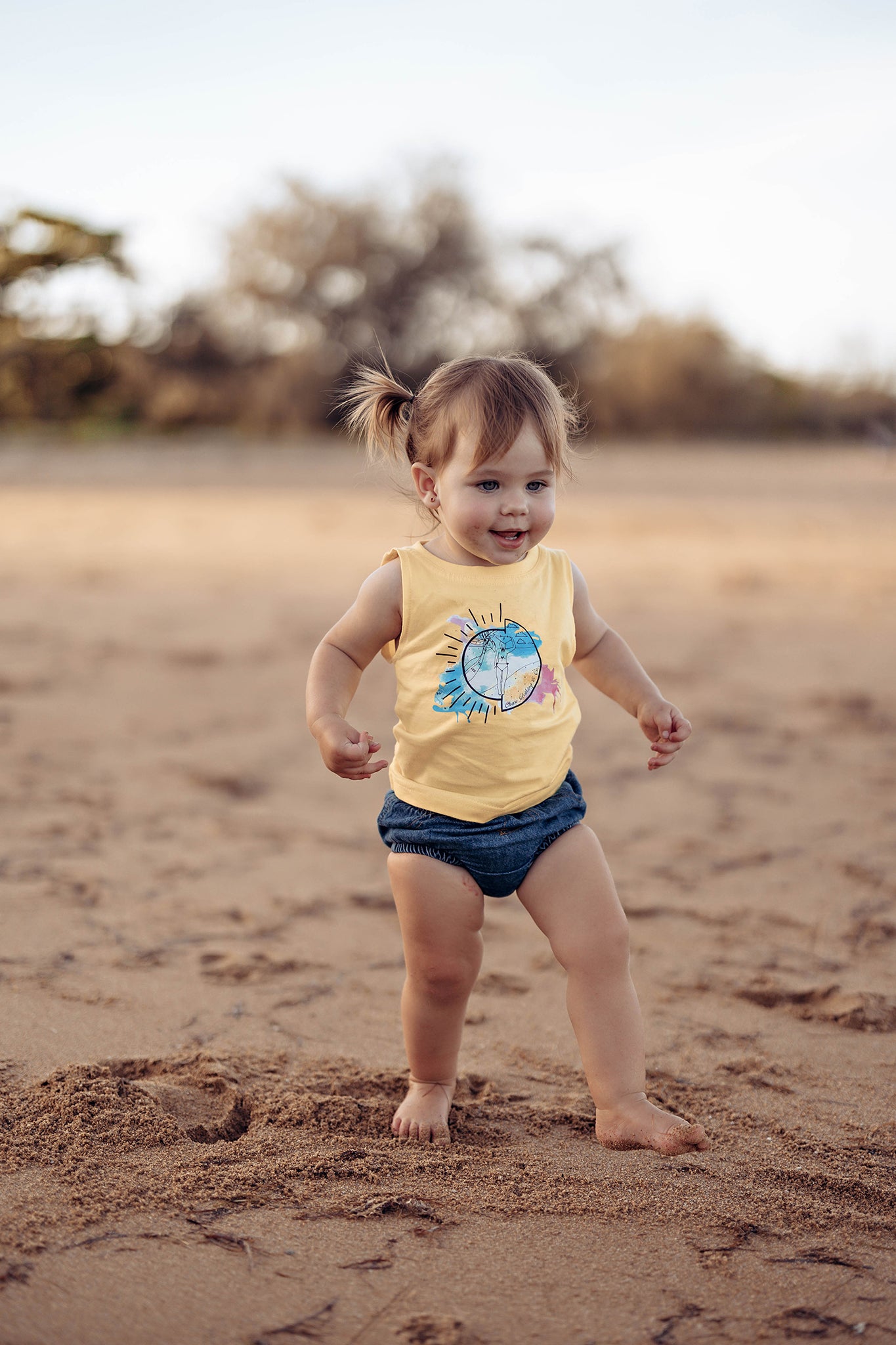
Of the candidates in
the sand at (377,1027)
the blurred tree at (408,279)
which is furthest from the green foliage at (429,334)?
the sand at (377,1027)

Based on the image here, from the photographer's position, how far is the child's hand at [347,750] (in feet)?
5.79

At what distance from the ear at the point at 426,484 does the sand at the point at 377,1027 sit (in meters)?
0.22

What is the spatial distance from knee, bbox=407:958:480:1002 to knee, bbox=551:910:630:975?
0.15 meters

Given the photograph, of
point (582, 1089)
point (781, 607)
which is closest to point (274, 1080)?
point (582, 1089)

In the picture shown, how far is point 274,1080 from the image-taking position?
192 cm

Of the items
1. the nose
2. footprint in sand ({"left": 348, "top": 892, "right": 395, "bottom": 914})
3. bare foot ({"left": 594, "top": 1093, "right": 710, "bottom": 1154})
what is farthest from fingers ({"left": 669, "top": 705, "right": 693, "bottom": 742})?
footprint in sand ({"left": 348, "top": 892, "right": 395, "bottom": 914})

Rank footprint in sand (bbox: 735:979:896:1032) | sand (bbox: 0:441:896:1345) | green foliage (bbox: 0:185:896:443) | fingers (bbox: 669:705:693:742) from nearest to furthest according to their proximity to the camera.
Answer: sand (bbox: 0:441:896:1345), fingers (bbox: 669:705:693:742), footprint in sand (bbox: 735:979:896:1032), green foliage (bbox: 0:185:896:443)

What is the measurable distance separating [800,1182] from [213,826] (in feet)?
6.64

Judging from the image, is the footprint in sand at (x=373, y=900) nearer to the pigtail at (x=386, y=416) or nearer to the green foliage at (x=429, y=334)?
the pigtail at (x=386, y=416)

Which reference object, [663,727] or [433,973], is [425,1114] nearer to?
[433,973]

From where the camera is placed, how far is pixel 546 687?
192cm

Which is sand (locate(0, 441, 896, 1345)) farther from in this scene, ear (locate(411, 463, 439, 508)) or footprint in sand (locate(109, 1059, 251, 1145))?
ear (locate(411, 463, 439, 508))

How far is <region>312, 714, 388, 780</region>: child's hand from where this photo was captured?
1765 mm

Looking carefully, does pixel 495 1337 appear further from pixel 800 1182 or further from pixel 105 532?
pixel 105 532
